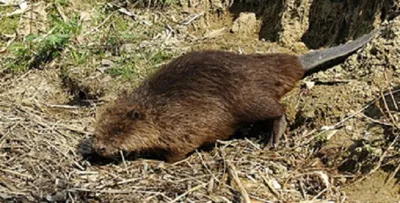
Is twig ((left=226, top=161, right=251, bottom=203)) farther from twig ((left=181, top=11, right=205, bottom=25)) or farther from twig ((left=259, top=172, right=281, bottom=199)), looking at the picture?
twig ((left=181, top=11, right=205, bottom=25))

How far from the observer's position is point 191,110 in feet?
16.8

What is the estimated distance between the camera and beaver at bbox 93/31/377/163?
5.09 metres

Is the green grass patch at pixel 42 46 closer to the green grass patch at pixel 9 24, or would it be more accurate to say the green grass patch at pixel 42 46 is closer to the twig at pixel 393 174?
the green grass patch at pixel 9 24

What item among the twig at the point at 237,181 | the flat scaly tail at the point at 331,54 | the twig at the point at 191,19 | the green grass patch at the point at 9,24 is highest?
the flat scaly tail at the point at 331,54

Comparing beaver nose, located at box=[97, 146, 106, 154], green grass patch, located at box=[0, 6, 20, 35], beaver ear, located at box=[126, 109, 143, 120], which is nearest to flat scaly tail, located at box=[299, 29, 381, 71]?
beaver ear, located at box=[126, 109, 143, 120]

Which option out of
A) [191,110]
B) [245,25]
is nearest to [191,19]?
[245,25]

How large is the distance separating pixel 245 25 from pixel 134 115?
1961mm

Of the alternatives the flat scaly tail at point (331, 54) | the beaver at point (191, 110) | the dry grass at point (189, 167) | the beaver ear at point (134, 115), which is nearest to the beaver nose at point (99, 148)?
the beaver at point (191, 110)

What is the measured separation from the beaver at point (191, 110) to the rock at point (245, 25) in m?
1.53

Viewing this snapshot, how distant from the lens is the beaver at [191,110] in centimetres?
509

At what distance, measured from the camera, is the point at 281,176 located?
4832 mm

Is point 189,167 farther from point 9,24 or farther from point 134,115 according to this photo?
point 9,24

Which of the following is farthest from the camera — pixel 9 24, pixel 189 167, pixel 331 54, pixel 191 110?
pixel 9 24

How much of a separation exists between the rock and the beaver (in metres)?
1.53
